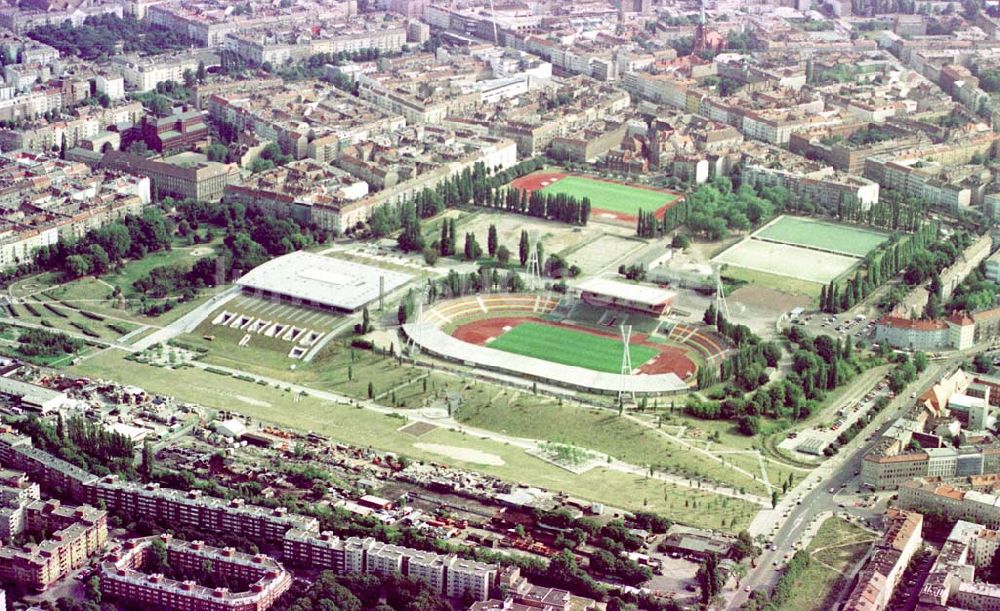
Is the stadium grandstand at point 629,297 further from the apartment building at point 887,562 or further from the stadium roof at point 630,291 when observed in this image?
the apartment building at point 887,562

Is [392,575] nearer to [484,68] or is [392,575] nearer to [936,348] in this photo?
[936,348]

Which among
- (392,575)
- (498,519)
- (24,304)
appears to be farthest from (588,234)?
(392,575)

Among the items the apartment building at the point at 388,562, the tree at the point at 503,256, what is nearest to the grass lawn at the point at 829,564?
the apartment building at the point at 388,562

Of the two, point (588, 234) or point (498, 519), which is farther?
point (588, 234)

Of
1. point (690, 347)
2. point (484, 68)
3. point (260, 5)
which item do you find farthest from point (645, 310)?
point (260, 5)

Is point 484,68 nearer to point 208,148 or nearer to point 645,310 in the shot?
point 208,148

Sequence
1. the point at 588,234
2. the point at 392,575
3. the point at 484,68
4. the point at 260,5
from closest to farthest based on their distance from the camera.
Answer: the point at 392,575, the point at 588,234, the point at 484,68, the point at 260,5

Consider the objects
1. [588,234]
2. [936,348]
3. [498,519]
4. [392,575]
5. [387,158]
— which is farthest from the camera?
[387,158]
